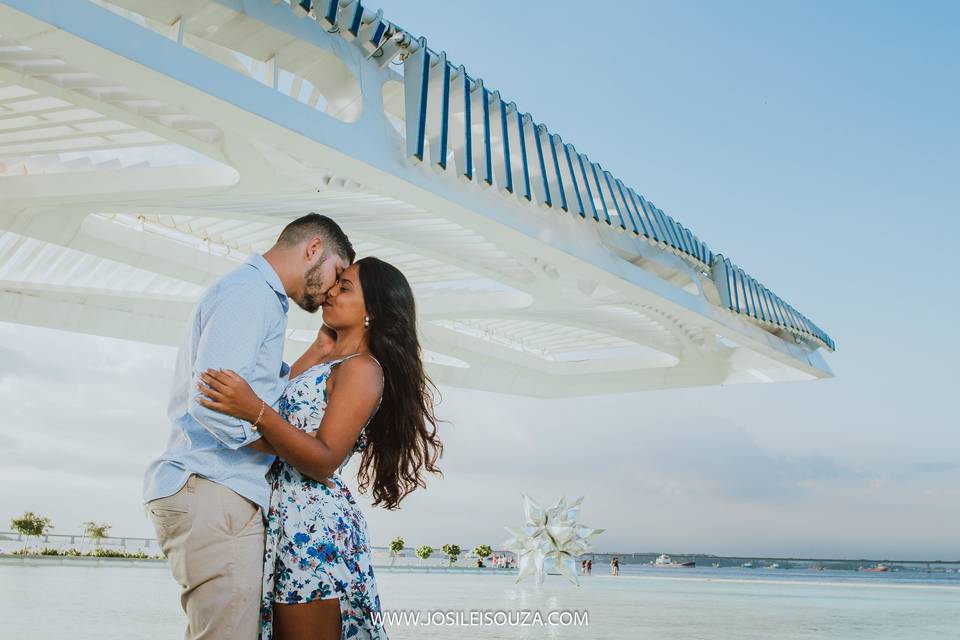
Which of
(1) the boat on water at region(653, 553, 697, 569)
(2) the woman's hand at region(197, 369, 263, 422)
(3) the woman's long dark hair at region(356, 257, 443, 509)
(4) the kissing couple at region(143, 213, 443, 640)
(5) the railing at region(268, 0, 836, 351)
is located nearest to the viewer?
(2) the woman's hand at region(197, 369, 263, 422)

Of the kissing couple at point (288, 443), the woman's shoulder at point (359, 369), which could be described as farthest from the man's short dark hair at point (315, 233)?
the woman's shoulder at point (359, 369)

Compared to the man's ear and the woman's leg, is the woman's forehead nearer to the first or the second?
the man's ear

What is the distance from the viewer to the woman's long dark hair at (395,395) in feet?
10.8

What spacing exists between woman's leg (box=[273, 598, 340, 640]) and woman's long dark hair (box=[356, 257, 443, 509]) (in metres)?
0.52

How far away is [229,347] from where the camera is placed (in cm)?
281

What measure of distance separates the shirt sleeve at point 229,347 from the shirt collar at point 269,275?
0.15 meters

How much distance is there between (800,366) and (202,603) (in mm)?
17335

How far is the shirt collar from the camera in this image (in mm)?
3029

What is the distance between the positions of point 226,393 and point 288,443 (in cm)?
27

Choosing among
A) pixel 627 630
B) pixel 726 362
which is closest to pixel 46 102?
pixel 627 630

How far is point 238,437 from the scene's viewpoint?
110 inches

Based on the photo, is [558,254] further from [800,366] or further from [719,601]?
[800,366]

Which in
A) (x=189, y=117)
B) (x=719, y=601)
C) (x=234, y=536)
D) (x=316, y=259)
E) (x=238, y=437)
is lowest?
(x=719, y=601)

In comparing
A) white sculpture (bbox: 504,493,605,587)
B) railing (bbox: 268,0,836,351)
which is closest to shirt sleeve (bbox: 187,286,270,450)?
railing (bbox: 268,0,836,351)
